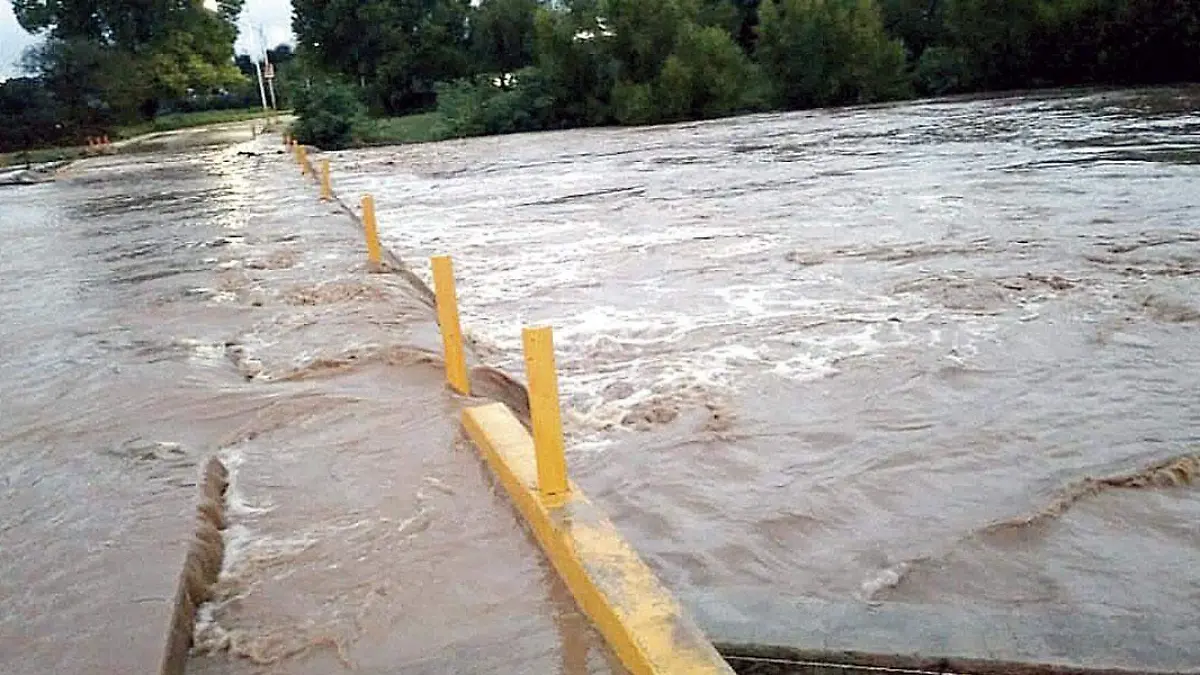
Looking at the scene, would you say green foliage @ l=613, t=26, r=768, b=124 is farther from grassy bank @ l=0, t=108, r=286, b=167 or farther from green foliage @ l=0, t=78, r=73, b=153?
green foliage @ l=0, t=78, r=73, b=153

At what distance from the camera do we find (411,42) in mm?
60562

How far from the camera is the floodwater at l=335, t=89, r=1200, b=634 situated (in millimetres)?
4570

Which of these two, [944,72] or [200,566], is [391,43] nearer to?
[944,72]

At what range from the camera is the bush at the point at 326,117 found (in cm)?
4462

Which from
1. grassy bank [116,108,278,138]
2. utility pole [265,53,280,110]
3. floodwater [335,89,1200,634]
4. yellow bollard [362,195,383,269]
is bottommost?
floodwater [335,89,1200,634]

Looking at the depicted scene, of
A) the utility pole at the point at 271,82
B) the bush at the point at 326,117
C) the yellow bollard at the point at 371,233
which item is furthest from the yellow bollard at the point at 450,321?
the utility pole at the point at 271,82

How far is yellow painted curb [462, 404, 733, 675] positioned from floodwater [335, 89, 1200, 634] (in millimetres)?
547

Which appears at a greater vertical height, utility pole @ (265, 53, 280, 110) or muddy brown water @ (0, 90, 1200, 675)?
utility pole @ (265, 53, 280, 110)

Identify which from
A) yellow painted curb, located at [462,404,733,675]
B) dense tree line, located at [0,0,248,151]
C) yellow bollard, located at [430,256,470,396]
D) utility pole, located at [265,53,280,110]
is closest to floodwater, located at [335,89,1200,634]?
yellow painted curb, located at [462,404,733,675]

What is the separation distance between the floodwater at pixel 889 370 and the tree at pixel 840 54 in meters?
26.5

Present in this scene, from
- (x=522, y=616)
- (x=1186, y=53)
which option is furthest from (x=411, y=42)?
(x=522, y=616)

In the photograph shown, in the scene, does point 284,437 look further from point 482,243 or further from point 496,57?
→ point 496,57

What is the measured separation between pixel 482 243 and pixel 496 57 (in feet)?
163

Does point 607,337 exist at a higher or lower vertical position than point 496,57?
lower
